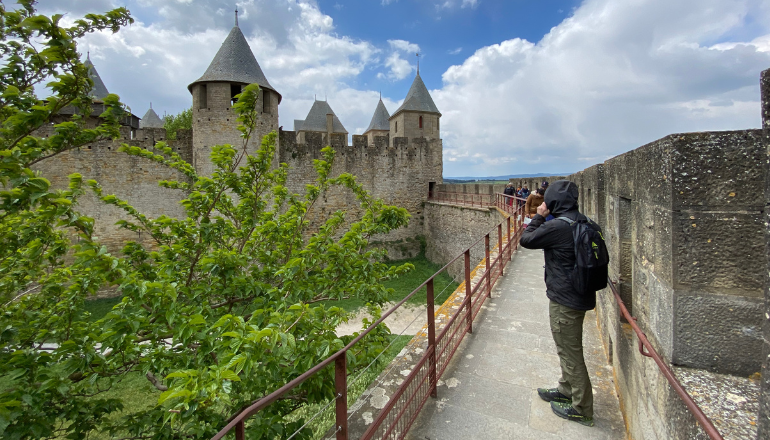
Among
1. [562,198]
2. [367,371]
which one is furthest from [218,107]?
[562,198]

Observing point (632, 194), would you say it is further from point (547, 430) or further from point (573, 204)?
point (547, 430)

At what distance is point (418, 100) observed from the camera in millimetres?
27266

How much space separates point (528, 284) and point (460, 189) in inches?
555

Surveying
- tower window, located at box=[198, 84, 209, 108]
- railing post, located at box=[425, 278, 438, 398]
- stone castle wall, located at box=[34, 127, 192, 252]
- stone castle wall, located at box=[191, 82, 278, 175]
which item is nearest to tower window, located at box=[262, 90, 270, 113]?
stone castle wall, located at box=[191, 82, 278, 175]

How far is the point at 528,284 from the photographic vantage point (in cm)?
598

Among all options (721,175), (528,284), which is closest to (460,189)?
(528,284)

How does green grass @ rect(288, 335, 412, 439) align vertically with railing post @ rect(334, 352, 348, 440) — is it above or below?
below

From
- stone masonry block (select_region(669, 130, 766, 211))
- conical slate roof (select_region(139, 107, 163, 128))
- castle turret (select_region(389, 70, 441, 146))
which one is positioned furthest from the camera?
conical slate roof (select_region(139, 107, 163, 128))

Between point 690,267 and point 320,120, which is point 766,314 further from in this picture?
point 320,120

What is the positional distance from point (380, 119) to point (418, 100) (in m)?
8.61

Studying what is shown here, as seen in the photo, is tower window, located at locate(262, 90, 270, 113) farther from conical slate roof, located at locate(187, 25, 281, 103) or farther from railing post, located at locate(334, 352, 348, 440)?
railing post, located at locate(334, 352, 348, 440)

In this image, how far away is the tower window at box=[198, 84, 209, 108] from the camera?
1423 centimetres

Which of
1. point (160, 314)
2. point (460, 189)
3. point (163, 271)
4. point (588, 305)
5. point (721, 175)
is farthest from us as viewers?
point (460, 189)

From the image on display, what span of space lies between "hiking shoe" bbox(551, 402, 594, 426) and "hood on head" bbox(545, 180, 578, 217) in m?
1.39
